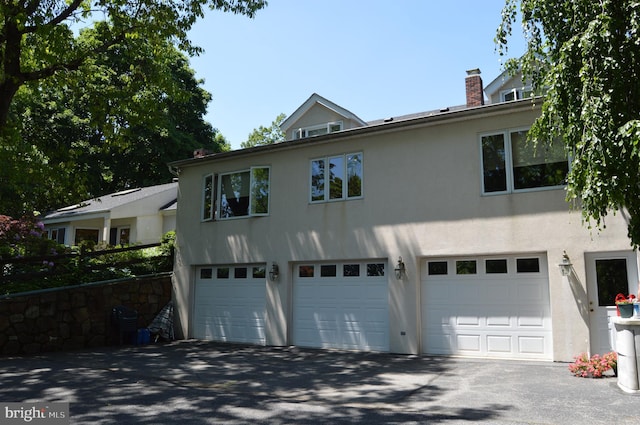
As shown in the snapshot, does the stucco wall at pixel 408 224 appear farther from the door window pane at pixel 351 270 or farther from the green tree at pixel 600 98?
the green tree at pixel 600 98

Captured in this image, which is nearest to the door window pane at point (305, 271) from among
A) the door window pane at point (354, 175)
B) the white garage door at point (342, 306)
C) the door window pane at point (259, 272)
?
the white garage door at point (342, 306)

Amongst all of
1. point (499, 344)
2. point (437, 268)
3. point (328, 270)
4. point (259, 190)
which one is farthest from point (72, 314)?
point (499, 344)

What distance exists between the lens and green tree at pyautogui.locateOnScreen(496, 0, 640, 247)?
656 centimetres

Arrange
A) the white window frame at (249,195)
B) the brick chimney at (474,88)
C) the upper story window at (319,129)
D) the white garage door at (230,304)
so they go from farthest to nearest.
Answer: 1. the upper story window at (319,129)
2. the brick chimney at (474,88)
3. the white window frame at (249,195)
4. the white garage door at (230,304)

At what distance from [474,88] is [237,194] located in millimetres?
8646

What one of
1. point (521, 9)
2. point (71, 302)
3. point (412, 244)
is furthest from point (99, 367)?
point (521, 9)

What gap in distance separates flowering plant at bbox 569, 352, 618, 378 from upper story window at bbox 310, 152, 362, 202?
5903 mm

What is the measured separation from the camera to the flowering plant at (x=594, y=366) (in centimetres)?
798

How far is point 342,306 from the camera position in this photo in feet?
38.9

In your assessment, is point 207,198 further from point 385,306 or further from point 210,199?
point 385,306

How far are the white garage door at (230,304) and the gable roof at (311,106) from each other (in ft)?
20.8

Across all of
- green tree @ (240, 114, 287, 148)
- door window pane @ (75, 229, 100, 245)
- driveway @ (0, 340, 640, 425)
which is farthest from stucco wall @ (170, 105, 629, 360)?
green tree @ (240, 114, 287, 148)

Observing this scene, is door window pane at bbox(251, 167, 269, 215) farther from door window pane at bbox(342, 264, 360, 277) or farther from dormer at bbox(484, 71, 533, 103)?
dormer at bbox(484, 71, 533, 103)

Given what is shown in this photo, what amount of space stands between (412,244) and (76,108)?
85.7 feet
